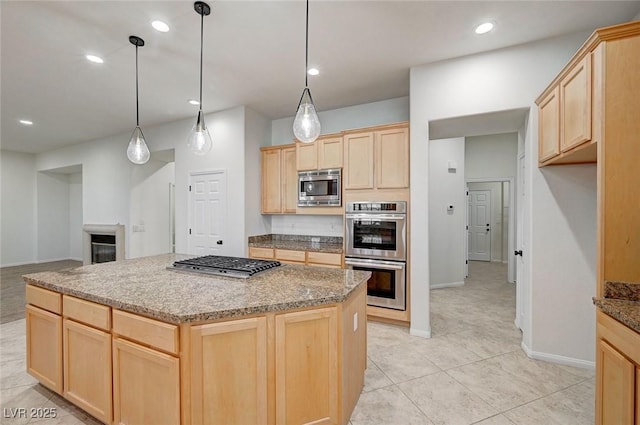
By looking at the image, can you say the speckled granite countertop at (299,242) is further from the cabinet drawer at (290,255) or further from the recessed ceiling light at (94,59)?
the recessed ceiling light at (94,59)

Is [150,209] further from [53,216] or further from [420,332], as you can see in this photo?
A: [420,332]

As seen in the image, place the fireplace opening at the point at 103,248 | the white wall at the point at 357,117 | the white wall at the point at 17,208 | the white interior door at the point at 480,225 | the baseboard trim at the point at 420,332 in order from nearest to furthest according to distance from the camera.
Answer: the baseboard trim at the point at 420,332 → the white wall at the point at 357,117 → the fireplace opening at the point at 103,248 → the white wall at the point at 17,208 → the white interior door at the point at 480,225

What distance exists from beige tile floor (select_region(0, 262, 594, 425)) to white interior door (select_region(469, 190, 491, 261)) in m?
4.59

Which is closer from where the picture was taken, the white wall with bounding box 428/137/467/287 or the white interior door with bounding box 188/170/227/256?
the white interior door with bounding box 188/170/227/256

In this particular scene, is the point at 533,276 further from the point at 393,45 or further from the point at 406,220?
the point at 393,45

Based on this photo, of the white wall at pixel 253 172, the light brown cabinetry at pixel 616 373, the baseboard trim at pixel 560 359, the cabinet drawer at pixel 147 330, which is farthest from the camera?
the white wall at pixel 253 172

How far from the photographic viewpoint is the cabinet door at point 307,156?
4.02 meters

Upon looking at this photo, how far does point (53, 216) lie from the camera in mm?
7656

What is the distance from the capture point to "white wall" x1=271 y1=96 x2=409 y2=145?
4016mm

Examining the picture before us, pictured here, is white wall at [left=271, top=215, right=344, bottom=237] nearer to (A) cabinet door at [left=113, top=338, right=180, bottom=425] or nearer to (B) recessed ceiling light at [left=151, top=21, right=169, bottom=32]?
(B) recessed ceiling light at [left=151, top=21, right=169, bottom=32]

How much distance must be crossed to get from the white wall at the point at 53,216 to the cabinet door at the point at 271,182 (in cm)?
721

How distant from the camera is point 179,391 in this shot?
1399 millimetres

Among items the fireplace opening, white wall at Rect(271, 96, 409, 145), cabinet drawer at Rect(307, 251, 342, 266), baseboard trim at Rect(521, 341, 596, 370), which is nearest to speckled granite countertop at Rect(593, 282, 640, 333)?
baseboard trim at Rect(521, 341, 596, 370)

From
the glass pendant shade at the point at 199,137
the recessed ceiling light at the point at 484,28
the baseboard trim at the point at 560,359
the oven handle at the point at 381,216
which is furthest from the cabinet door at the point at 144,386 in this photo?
the recessed ceiling light at the point at 484,28
